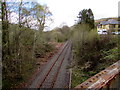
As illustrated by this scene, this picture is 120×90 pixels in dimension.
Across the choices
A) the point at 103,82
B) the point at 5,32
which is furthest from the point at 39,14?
the point at 103,82

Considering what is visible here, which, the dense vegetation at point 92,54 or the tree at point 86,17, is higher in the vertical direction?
the tree at point 86,17

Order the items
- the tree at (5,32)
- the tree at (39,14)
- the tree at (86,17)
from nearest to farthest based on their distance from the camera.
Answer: the tree at (5,32) → the tree at (39,14) → the tree at (86,17)

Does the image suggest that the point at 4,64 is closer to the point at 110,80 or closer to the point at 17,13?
the point at 17,13

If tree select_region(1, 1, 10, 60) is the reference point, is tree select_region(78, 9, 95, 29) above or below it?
above

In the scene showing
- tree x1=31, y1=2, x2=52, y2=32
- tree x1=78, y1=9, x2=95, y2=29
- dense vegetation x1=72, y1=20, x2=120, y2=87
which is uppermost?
tree x1=78, y1=9, x2=95, y2=29

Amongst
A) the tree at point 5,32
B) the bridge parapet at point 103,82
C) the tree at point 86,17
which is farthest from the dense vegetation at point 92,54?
the tree at point 86,17

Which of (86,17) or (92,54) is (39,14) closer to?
(92,54)

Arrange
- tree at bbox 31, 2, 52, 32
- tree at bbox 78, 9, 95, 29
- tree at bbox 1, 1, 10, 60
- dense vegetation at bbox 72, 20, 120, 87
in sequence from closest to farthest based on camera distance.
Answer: tree at bbox 1, 1, 10, 60 < dense vegetation at bbox 72, 20, 120, 87 < tree at bbox 31, 2, 52, 32 < tree at bbox 78, 9, 95, 29

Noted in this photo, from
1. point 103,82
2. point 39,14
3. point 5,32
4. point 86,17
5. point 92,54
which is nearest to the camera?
point 103,82

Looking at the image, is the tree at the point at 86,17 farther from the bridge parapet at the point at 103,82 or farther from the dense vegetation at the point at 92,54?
the bridge parapet at the point at 103,82

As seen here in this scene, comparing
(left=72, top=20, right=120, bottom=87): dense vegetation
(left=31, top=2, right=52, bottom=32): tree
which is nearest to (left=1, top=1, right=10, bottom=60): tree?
(left=31, top=2, right=52, bottom=32): tree

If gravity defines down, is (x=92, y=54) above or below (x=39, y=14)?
below

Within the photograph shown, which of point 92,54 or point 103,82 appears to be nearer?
point 103,82

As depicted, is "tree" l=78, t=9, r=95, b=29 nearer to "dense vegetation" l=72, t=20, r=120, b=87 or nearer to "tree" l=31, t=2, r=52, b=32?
"dense vegetation" l=72, t=20, r=120, b=87
